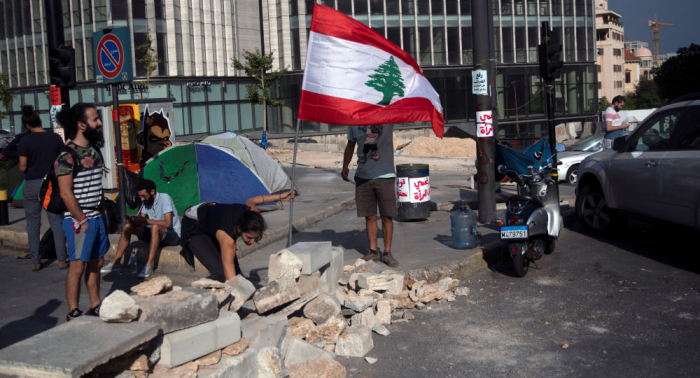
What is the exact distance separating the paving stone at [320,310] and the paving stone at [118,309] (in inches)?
74.0

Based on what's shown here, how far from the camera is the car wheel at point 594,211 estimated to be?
352 inches

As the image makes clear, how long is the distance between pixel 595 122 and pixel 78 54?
4069cm

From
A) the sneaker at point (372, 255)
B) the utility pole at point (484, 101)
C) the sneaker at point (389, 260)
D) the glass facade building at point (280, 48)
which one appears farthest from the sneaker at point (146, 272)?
the glass facade building at point (280, 48)

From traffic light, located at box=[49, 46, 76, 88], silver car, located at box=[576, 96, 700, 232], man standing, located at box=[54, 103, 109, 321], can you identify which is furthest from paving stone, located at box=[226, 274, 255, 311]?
traffic light, located at box=[49, 46, 76, 88]

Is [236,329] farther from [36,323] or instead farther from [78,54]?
[78,54]

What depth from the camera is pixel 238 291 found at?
4.97 meters

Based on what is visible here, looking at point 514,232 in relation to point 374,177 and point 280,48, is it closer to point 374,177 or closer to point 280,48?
point 374,177

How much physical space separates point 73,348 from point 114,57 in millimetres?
7240

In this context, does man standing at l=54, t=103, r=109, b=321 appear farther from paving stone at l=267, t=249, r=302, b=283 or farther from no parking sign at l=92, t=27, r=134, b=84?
no parking sign at l=92, t=27, r=134, b=84

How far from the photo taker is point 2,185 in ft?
43.7

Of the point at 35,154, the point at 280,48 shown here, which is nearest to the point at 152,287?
the point at 35,154

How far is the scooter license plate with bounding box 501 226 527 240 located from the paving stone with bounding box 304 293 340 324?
2.54 meters

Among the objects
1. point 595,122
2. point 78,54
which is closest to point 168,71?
point 78,54

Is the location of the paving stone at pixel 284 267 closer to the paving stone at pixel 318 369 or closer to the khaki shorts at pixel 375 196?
the paving stone at pixel 318 369
